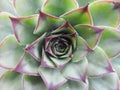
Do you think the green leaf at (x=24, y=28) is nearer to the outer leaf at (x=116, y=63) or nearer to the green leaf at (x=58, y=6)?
the green leaf at (x=58, y=6)

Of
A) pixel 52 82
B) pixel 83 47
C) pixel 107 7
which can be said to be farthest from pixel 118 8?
pixel 52 82

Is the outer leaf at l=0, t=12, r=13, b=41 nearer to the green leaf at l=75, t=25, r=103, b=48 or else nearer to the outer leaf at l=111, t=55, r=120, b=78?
the green leaf at l=75, t=25, r=103, b=48

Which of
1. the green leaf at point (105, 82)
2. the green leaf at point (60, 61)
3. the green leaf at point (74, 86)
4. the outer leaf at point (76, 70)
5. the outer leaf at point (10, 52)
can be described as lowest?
the green leaf at point (105, 82)

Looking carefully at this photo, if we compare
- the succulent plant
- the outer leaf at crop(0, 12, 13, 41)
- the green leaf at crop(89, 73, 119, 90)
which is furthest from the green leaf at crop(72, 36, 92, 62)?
the outer leaf at crop(0, 12, 13, 41)

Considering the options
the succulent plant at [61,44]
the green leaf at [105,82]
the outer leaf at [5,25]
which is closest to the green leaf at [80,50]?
the succulent plant at [61,44]

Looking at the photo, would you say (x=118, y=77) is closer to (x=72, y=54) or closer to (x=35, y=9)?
(x=72, y=54)

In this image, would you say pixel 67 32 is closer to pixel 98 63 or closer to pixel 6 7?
pixel 98 63

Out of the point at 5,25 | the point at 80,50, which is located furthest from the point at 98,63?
the point at 5,25
